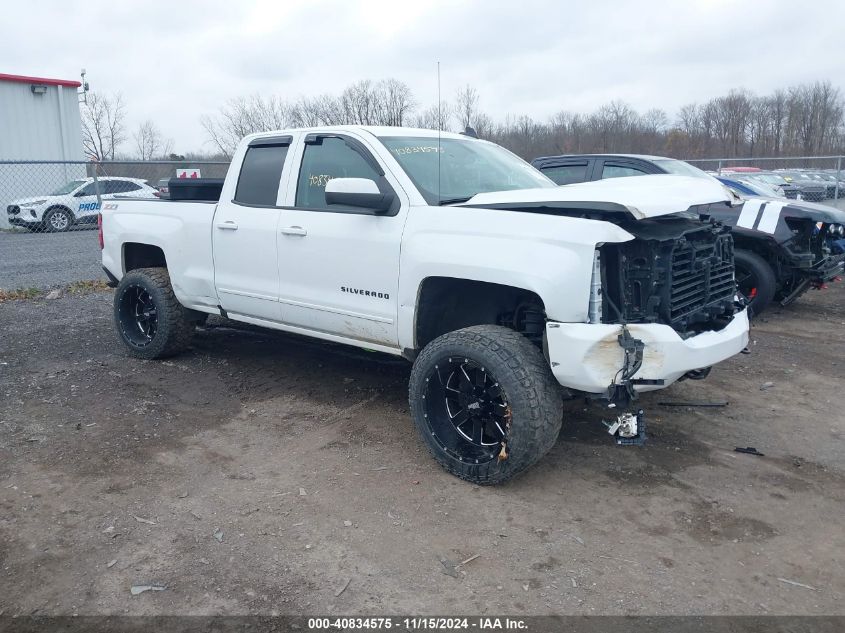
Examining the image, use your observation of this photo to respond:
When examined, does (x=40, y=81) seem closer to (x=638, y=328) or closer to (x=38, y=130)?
(x=38, y=130)

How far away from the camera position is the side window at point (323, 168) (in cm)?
494

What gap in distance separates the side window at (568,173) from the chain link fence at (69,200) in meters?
5.61

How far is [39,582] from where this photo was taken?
3.18 m

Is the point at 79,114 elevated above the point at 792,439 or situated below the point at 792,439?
above

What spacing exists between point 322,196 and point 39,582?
2.87m

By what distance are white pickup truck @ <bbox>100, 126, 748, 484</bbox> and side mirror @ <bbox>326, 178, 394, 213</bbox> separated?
0.04 ft

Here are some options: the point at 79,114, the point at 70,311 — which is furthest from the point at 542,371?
the point at 79,114

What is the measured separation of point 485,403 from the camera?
13.6 feet

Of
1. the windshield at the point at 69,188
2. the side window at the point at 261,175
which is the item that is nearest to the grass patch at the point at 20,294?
the side window at the point at 261,175

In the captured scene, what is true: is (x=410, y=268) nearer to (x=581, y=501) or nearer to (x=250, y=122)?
(x=581, y=501)

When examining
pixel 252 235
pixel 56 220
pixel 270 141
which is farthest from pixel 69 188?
pixel 252 235

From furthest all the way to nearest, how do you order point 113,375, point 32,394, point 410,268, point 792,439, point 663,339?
point 113,375, point 32,394, point 792,439, point 410,268, point 663,339

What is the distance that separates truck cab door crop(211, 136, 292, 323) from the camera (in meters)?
5.30

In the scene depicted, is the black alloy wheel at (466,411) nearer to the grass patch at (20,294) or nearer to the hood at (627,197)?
the hood at (627,197)
